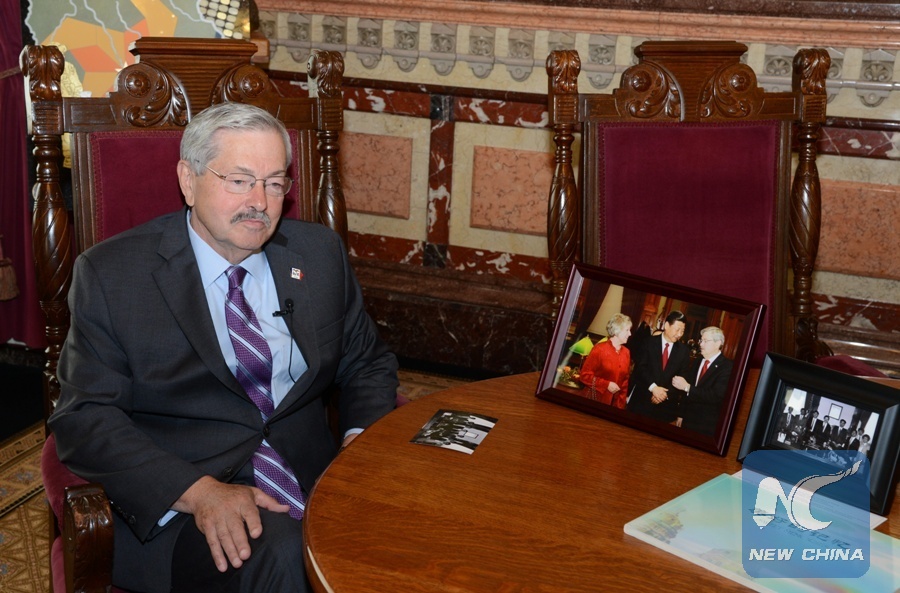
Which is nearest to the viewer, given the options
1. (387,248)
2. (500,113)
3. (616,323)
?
(616,323)

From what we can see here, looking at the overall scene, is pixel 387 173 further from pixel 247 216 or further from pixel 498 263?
pixel 247 216

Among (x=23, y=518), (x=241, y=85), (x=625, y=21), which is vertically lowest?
(x=23, y=518)

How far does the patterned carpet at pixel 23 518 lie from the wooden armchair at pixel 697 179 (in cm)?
75

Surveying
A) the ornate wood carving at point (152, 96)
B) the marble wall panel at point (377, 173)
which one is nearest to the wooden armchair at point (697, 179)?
the ornate wood carving at point (152, 96)

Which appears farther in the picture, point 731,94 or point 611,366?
point 731,94

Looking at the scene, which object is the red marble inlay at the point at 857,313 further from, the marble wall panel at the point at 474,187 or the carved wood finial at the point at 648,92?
the carved wood finial at the point at 648,92

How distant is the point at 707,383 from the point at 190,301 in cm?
103

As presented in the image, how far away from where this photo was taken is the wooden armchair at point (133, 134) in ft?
7.12

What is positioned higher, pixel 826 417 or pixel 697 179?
pixel 697 179

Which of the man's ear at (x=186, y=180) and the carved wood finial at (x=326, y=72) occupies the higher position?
the carved wood finial at (x=326, y=72)

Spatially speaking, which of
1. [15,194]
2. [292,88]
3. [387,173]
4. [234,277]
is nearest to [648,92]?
[234,277]

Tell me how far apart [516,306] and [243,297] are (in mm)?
2323

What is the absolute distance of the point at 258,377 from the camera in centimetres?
213

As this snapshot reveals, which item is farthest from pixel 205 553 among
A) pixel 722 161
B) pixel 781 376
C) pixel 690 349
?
pixel 722 161
